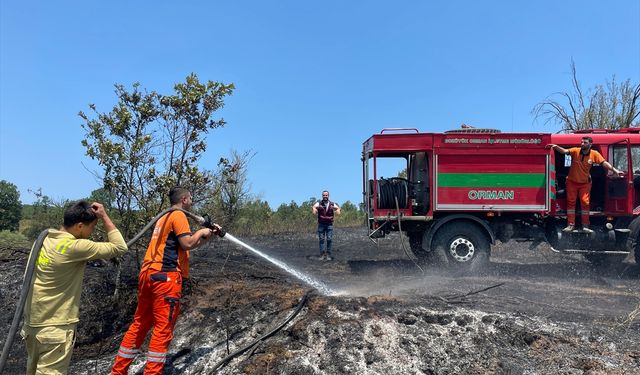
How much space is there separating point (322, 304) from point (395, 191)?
4283 millimetres

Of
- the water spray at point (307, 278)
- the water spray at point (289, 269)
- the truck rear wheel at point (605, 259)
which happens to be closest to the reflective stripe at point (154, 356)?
the water spray at point (289, 269)

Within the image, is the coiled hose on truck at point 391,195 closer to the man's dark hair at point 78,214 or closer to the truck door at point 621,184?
the truck door at point 621,184

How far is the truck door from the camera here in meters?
9.34

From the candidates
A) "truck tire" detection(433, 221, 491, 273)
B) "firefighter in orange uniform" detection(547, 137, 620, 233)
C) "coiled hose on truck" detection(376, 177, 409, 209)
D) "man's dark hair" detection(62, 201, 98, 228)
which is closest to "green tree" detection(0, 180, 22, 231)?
"coiled hose on truck" detection(376, 177, 409, 209)

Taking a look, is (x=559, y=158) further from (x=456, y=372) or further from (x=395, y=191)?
(x=456, y=372)

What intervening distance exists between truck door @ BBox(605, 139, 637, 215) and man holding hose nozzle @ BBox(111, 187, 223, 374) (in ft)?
27.1

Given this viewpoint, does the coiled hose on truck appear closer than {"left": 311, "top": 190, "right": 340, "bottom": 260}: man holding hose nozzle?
Yes

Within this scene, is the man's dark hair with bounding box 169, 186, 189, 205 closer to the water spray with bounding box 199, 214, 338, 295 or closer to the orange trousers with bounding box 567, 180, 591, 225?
the water spray with bounding box 199, 214, 338, 295

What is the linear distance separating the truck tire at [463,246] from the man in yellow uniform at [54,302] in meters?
6.98

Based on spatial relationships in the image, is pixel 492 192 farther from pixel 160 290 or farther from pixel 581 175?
pixel 160 290

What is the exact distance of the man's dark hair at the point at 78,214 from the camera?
379 centimetres

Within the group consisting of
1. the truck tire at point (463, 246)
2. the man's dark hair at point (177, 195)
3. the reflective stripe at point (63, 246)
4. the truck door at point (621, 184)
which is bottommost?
the truck tire at point (463, 246)

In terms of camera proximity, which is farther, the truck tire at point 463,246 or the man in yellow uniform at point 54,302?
the truck tire at point 463,246

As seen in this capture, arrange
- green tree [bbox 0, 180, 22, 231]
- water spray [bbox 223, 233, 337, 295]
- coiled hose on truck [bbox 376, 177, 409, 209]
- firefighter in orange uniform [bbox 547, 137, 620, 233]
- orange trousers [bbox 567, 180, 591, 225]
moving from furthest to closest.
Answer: green tree [bbox 0, 180, 22, 231] < coiled hose on truck [bbox 376, 177, 409, 209] < orange trousers [bbox 567, 180, 591, 225] < firefighter in orange uniform [bbox 547, 137, 620, 233] < water spray [bbox 223, 233, 337, 295]
